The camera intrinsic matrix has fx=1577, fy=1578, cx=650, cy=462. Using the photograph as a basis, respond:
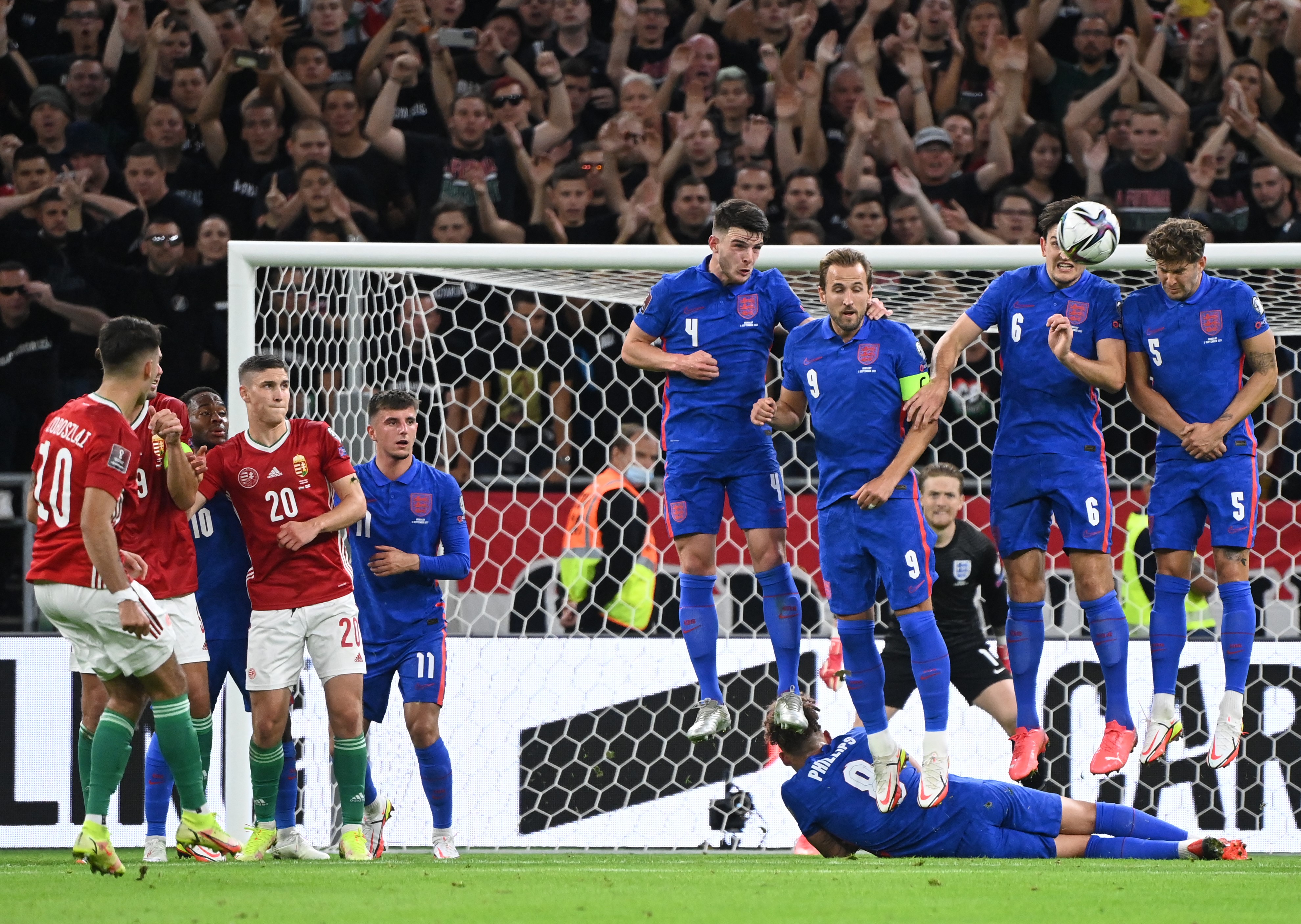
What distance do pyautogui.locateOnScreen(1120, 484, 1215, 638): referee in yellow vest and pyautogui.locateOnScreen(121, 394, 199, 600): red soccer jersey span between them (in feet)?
16.7

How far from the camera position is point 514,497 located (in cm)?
864

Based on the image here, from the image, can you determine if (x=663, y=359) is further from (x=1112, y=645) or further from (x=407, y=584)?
(x=1112, y=645)

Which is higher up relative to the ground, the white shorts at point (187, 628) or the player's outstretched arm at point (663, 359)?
the player's outstretched arm at point (663, 359)

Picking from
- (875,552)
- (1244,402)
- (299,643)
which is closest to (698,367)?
(875,552)

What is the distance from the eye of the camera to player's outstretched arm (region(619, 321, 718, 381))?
680 cm

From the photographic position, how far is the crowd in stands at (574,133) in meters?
10.5

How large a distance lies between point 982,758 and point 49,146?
7.76m

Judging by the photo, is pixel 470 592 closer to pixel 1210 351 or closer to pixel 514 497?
pixel 514 497

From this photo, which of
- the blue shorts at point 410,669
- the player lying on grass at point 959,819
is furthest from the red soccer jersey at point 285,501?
the player lying on grass at point 959,819

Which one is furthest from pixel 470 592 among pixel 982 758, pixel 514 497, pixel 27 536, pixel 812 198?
pixel 812 198

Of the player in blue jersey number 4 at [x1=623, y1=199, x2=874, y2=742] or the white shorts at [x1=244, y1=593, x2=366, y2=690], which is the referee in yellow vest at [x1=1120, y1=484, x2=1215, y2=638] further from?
the white shorts at [x1=244, y1=593, x2=366, y2=690]

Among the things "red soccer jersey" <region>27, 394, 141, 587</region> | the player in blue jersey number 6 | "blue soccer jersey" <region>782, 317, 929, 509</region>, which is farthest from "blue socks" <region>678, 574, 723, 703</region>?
"red soccer jersey" <region>27, 394, 141, 587</region>

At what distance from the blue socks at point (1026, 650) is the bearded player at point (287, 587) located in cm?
286

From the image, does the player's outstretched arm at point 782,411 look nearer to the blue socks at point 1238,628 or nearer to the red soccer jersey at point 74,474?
the blue socks at point 1238,628
